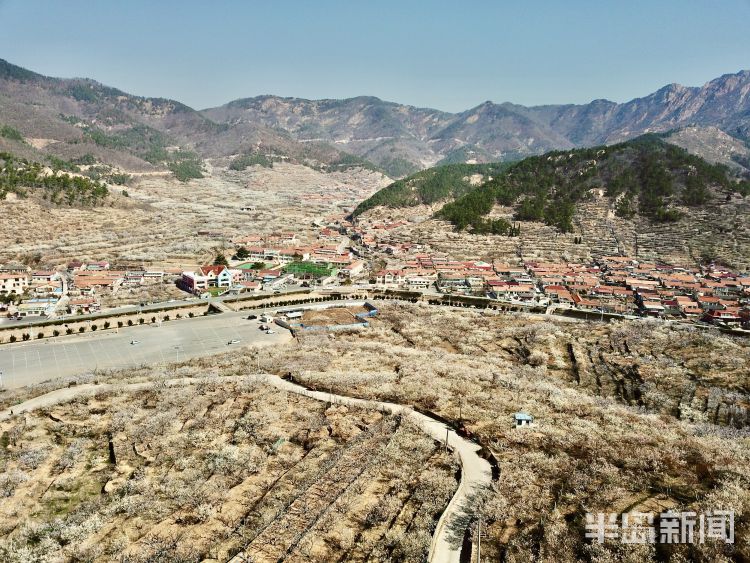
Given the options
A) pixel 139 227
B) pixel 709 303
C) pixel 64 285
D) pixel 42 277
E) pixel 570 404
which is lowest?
pixel 570 404

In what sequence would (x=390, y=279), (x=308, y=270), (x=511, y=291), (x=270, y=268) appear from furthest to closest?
(x=270, y=268), (x=308, y=270), (x=390, y=279), (x=511, y=291)

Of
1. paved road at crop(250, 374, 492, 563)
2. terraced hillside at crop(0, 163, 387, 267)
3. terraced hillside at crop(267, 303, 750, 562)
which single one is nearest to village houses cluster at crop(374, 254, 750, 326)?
terraced hillside at crop(267, 303, 750, 562)

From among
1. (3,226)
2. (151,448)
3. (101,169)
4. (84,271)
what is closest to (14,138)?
(101,169)

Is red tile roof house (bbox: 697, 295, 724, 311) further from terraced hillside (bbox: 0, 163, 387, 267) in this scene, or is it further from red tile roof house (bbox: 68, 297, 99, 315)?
terraced hillside (bbox: 0, 163, 387, 267)

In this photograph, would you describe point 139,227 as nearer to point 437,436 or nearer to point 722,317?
point 437,436

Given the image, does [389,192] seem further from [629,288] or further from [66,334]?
[66,334]

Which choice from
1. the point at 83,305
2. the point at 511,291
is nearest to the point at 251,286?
the point at 83,305
